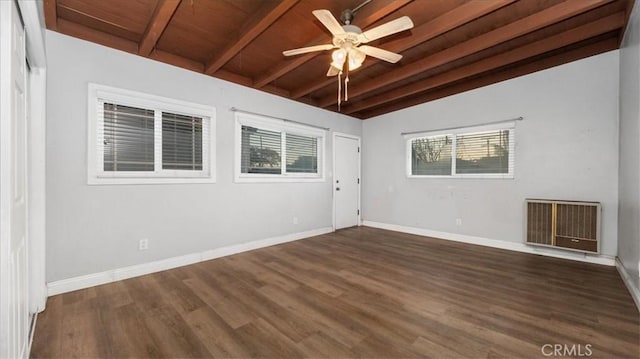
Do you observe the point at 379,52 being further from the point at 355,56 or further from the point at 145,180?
the point at 145,180

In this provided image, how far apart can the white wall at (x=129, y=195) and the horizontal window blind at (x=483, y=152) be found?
3335 mm

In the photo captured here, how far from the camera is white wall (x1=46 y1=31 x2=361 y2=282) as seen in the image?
251 centimetres

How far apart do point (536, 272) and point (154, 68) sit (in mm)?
5144

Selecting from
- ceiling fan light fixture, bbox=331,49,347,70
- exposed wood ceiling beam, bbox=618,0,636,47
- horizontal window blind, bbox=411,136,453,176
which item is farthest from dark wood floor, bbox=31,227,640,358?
exposed wood ceiling beam, bbox=618,0,636,47

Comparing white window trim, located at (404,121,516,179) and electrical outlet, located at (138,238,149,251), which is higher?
white window trim, located at (404,121,516,179)

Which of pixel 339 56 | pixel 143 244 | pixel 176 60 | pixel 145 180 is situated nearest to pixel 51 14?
pixel 176 60

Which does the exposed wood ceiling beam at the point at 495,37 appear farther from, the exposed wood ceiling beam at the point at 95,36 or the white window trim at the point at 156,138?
the exposed wood ceiling beam at the point at 95,36

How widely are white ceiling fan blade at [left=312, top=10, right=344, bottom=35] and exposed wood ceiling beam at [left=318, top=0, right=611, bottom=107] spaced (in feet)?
5.83

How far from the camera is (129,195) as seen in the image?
2895mm

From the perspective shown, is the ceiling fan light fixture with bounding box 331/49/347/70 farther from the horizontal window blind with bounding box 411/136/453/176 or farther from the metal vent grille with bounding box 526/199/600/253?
the metal vent grille with bounding box 526/199/600/253

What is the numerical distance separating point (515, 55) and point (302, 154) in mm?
3448

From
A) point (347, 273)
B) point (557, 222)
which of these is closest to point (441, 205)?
point (557, 222)

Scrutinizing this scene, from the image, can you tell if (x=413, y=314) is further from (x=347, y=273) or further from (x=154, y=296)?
(x=154, y=296)

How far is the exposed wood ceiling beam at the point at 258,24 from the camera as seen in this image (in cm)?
222
